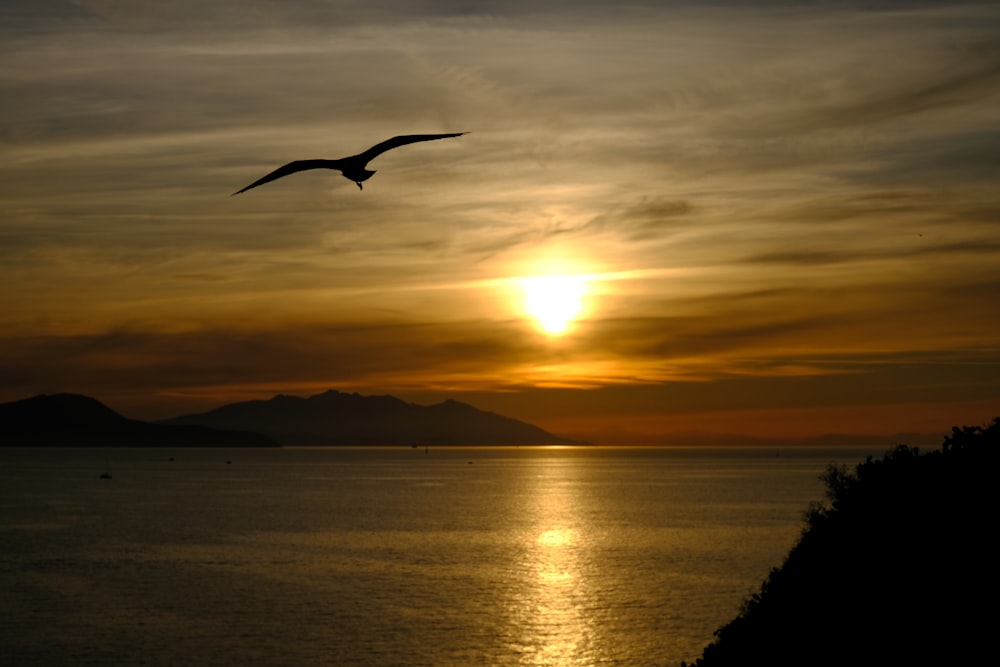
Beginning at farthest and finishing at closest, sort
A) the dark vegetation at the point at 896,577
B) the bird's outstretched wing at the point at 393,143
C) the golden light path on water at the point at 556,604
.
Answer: the golden light path on water at the point at 556,604, the dark vegetation at the point at 896,577, the bird's outstretched wing at the point at 393,143

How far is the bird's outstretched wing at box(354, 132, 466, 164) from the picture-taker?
20219 mm

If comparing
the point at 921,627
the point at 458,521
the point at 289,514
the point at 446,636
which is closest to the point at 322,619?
the point at 446,636

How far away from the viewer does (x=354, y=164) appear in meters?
22.4

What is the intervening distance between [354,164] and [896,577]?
20.6 meters

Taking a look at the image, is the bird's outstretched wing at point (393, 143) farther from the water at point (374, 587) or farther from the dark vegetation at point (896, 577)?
the water at point (374, 587)

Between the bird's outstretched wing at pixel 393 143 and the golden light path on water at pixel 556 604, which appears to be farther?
the golden light path on water at pixel 556 604

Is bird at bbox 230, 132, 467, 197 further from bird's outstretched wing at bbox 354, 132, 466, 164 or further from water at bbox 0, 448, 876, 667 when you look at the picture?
water at bbox 0, 448, 876, 667

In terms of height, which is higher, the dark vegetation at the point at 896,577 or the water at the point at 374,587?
the dark vegetation at the point at 896,577

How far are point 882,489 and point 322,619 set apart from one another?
4580 cm

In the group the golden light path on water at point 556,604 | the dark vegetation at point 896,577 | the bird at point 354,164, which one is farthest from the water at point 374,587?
the bird at point 354,164

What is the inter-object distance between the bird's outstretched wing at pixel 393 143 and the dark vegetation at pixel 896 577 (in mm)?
18488

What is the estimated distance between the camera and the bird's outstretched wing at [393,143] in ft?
66.3

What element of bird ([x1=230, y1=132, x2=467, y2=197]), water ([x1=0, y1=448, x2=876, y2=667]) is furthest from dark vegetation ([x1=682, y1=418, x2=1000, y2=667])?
water ([x1=0, y1=448, x2=876, y2=667])

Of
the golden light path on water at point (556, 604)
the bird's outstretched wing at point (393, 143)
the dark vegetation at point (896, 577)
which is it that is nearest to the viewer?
the bird's outstretched wing at point (393, 143)
